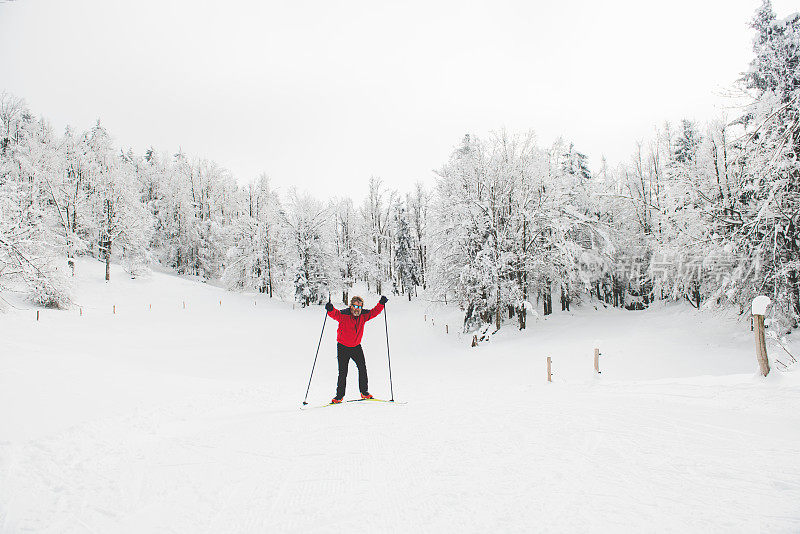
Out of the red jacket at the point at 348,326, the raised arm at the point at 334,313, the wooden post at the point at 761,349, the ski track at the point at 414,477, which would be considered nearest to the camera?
the ski track at the point at 414,477

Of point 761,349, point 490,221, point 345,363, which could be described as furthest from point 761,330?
point 490,221

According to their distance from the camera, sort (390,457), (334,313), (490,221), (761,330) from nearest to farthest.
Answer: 1. (390,457)
2. (761,330)
3. (334,313)
4. (490,221)

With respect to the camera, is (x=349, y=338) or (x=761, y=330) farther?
(x=349, y=338)

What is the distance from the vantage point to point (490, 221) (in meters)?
23.1

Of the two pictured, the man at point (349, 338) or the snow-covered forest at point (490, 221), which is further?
the snow-covered forest at point (490, 221)

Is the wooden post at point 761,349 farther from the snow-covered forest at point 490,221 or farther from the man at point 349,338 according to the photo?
the man at point 349,338

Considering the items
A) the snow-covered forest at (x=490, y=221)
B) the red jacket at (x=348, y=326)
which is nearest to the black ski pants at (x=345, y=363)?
the red jacket at (x=348, y=326)

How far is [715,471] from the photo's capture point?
336 cm

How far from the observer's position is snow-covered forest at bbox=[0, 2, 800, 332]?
51.1 ft

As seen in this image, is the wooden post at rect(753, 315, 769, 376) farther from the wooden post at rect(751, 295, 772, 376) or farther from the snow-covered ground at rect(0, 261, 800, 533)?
the snow-covered ground at rect(0, 261, 800, 533)

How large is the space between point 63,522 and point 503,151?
25737 mm

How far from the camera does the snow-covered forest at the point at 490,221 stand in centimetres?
1556

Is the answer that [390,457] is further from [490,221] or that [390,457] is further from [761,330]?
[490,221]

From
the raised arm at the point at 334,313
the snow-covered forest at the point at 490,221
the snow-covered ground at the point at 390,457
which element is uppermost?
the snow-covered forest at the point at 490,221
